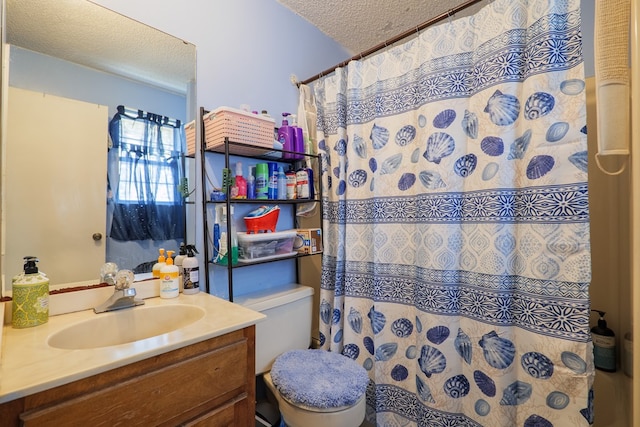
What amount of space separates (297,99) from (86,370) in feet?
5.29

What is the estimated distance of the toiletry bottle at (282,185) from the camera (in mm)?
1511

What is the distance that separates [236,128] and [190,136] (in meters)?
0.23

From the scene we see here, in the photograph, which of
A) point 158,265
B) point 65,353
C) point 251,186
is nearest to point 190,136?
point 251,186

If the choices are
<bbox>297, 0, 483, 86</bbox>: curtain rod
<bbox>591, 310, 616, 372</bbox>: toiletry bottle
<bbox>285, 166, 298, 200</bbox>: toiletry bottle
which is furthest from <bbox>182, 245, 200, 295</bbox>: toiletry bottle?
<bbox>591, 310, 616, 372</bbox>: toiletry bottle

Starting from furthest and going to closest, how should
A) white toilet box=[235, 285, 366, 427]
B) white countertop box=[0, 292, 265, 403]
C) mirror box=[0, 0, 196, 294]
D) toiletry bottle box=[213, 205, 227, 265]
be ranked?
1. toiletry bottle box=[213, 205, 227, 265]
2. white toilet box=[235, 285, 366, 427]
3. mirror box=[0, 0, 196, 294]
4. white countertop box=[0, 292, 265, 403]

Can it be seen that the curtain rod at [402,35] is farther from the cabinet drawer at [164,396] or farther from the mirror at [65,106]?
the cabinet drawer at [164,396]

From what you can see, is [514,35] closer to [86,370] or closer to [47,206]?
[86,370]

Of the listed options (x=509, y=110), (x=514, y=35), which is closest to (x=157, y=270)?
(x=509, y=110)

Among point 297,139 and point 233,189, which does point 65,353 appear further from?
point 297,139

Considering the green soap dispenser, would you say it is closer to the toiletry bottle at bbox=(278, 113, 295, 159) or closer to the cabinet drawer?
the cabinet drawer

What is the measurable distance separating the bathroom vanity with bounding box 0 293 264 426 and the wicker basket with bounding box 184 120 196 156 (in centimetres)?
72

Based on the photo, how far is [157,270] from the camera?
1143mm

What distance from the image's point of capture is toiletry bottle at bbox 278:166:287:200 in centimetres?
151

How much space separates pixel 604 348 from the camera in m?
1.19
